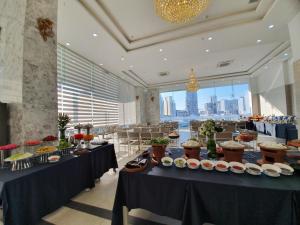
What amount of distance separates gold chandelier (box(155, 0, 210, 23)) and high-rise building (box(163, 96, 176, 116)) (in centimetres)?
1269

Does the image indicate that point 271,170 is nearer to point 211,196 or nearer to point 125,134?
point 211,196

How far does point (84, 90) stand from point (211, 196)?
21.9ft

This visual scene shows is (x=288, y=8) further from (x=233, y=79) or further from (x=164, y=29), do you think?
(x=233, y=79)

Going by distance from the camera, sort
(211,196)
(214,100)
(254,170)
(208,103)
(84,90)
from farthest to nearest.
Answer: (208,103)
(214,100)
(84,90)
(254,170)
(211,196)

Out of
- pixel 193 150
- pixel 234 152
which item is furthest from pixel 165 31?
pixel 234 152

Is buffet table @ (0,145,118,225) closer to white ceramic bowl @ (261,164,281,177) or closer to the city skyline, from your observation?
white ceramic bowl @ (261,164,281,177)

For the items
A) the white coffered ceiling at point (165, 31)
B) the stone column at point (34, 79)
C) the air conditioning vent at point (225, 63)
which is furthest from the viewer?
the air conditioning vent at point (225, 63)

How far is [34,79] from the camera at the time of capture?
9.08 ft

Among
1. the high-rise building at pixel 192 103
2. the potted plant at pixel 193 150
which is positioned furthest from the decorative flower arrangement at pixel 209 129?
the high-rise building at pixel 192 103

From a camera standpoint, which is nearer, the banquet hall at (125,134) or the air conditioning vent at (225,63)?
the banquet hall at (125,134)

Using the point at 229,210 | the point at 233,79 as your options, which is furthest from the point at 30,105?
the point at 233,79

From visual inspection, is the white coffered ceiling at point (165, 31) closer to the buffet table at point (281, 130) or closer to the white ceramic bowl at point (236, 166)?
the buffet table at point (281, 130)

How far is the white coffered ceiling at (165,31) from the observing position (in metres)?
4.03

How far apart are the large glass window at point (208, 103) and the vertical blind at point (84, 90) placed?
745 cm
